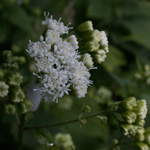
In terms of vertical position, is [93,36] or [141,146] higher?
[93,36]

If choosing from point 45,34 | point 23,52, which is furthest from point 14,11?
point 45,34

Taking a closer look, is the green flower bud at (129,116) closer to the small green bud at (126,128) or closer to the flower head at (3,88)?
the small green bud at (126,128)

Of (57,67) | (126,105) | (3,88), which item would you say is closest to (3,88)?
(3,88)

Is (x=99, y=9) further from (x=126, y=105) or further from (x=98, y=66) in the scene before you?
(x=126, y=105)

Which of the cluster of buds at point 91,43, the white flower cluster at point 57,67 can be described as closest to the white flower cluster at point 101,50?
the cluster of buds at point 91,43

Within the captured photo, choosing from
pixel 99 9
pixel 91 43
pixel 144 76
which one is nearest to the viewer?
pixel 91 43

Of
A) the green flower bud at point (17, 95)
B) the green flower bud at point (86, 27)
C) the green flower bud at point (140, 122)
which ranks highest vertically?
the green flower bud at point (86, 27)
